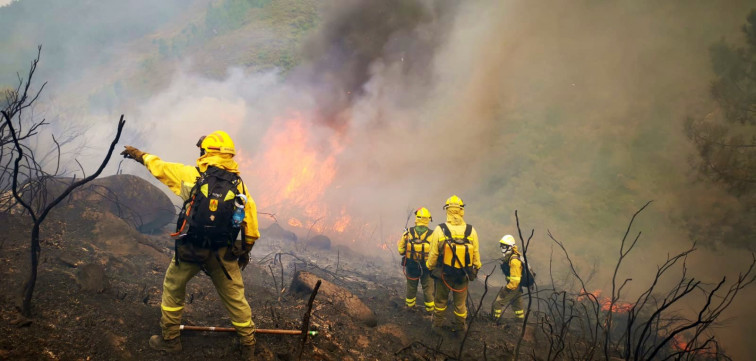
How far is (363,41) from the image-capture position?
21.6 meters

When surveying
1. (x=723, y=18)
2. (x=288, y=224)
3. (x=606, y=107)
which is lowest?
(x=288, y=224)

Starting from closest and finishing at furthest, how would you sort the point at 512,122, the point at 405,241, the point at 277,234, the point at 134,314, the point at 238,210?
the point at 238,210 < the point at 134,314 < the point at 405,241 < the point at 277,234 < the point at 512,122

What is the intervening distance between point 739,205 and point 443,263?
407 inches

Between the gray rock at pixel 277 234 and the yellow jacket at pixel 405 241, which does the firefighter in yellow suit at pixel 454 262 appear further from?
the gray rock at pixel 277 234

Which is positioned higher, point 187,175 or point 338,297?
point 187,175

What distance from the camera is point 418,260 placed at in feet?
22.0

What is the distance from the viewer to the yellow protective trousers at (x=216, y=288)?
320 cm

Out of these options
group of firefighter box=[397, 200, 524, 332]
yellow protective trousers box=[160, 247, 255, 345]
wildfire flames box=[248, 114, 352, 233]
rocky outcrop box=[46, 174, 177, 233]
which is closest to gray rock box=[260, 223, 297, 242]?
wildfire flames box=[248, 114, 352, 233]

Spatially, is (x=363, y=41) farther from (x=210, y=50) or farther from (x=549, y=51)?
(x=210, y=50)

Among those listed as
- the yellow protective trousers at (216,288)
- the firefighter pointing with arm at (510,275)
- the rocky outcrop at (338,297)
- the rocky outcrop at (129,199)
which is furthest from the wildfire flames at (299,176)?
the yellow protective trousers at (216,288)

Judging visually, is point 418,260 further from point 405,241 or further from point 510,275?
point 510,275

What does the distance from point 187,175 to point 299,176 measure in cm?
1265

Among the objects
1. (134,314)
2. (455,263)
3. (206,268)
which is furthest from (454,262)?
(134,314)

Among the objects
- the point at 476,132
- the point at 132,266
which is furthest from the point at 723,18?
the point at 132,266
